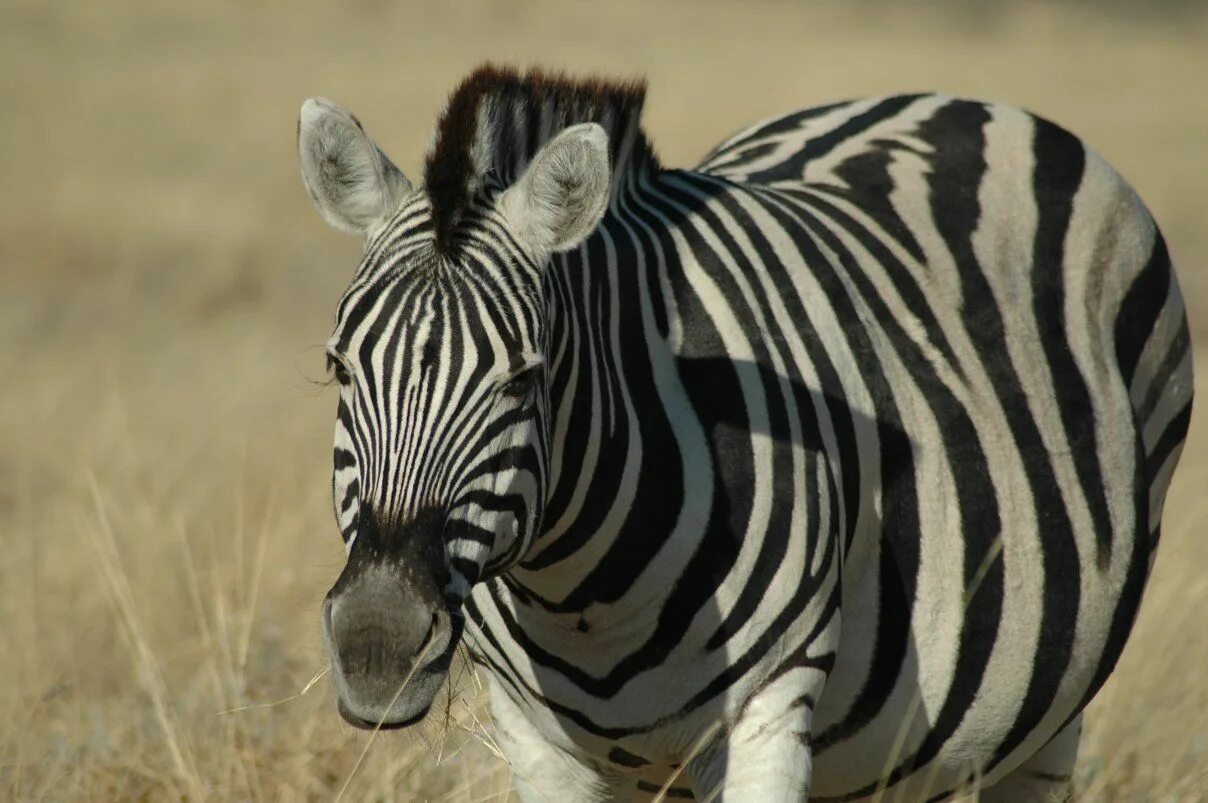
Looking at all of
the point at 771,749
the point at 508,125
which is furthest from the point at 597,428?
the point at 771,749

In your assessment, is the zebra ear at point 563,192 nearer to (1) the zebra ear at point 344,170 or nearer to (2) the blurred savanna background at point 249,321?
(1) the zebra ear at point 344,170

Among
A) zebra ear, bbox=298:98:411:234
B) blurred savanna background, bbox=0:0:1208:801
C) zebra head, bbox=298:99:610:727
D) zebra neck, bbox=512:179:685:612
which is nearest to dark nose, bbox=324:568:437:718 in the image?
zebra head, bbox=298:99:610:727

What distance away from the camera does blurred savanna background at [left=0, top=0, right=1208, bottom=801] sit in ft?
16.3

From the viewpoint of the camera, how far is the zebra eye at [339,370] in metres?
2.82

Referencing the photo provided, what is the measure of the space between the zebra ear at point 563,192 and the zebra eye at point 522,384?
275 mm

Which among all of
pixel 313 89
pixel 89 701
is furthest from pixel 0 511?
pixel 313 89

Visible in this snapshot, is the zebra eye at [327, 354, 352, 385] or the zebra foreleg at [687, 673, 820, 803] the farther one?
the zebra foreleg at [687, 673, 820, 803]

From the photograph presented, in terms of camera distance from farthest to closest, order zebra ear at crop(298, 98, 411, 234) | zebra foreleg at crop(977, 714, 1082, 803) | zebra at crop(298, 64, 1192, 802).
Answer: zebra foreleg at crop(977, 714, 1082, 803)
zebra ear at crop(298, 98, 411, 234)
zebra at crop(298, 64, 1192, 802)

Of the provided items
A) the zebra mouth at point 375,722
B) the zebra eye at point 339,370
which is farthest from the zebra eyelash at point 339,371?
the zebra mouth at point 375,722

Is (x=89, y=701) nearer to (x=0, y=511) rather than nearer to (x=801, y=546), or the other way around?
(x=0, y=511)

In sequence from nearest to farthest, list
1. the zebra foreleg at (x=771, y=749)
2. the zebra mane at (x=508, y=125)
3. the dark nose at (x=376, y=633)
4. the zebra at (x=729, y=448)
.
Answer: the dark nose at (x=376, y=633), the zebra at (x=729, y=448), the zebra mane at (x=508, y=125), the zebra foreleg at (x=771, y=749)

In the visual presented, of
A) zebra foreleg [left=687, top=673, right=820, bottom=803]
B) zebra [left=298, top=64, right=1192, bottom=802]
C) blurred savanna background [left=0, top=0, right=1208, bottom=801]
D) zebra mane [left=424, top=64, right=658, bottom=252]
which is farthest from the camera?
blurred savanna background [left=0, top=0, right=1208, bottom=801]

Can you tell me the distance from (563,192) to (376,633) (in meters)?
0.88

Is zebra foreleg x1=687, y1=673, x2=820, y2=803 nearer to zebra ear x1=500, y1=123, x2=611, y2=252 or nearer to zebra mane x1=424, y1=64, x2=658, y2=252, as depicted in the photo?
zebra ear x1=500, y1=123, x2=611, y2=252
